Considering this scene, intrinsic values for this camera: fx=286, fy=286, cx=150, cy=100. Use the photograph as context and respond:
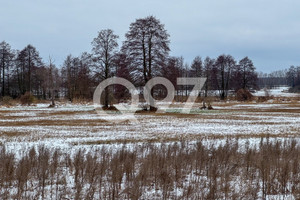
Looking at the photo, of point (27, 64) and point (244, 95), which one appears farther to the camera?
point (27, 64)

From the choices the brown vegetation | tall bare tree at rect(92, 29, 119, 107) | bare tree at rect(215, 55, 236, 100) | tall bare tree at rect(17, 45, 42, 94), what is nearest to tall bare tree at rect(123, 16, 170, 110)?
tall bare tree at rect(92, 29, 119, 107)

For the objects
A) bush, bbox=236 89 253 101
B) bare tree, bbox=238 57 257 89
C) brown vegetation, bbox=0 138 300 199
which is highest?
bare tree, bbox=238 57 257 89

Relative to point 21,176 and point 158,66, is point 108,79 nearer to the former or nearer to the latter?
point 158,66

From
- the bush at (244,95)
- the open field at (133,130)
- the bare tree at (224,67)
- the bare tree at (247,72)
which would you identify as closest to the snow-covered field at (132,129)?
the open field at (133,130)

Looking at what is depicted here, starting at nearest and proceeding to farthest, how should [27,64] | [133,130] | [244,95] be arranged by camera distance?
1. [133,130]
2. [244,95]
3. [27,64]

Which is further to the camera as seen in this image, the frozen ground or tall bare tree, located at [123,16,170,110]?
tall bare tree, located at [123,16,170,110]

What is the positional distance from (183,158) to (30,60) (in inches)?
2887

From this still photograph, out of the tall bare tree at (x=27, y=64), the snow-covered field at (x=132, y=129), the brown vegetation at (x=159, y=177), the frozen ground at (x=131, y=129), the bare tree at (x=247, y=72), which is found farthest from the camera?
the bare tree at (x=247, y=72)

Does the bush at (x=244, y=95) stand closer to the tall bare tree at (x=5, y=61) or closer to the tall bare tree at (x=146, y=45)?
the tall bare tree at (x=146, y=45)

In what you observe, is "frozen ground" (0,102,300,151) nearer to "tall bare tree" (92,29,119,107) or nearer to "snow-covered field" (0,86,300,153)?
"snow-covered field" (0,86,300,153)

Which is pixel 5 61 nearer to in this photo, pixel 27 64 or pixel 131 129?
pixel 27 64

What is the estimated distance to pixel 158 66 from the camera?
38.9 metres

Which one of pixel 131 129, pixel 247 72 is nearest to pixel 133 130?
pixel 131 129

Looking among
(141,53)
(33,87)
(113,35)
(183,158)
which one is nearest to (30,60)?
(33,87)
